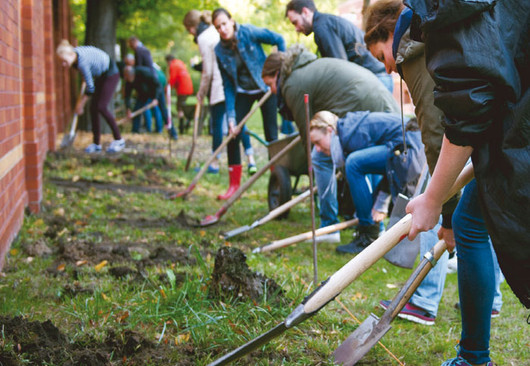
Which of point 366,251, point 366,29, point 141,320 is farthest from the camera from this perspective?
Answer: point 141,320

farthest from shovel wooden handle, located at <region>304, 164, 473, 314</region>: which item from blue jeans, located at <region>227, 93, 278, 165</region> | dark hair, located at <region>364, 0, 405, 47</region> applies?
blue jeans, located at <region>227, 93, 278, 165</region>

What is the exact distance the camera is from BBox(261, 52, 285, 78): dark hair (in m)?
5.24

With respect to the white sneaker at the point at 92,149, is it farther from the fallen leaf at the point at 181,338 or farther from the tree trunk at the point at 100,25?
the fallen leaf at the point at 181,338

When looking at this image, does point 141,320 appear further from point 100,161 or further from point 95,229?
point 100,161

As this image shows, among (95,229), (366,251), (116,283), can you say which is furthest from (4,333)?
(95,229)

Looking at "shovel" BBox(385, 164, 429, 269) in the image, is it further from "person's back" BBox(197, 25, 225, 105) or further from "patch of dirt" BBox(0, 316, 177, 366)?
"person's back" BBox(197, 25, 225, 105)

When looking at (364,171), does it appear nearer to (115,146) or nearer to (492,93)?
(492,93)

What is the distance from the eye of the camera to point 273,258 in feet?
15.0

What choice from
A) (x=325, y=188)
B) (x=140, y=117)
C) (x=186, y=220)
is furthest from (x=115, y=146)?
(x=325, y=188)

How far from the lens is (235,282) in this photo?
10.5 ft

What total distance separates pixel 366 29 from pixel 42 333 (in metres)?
2.02

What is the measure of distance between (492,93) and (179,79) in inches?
542

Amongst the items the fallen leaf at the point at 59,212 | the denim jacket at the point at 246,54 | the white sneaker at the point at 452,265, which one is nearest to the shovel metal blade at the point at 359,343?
the white sneaker at the point at 452,265

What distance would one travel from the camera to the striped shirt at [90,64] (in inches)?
342
